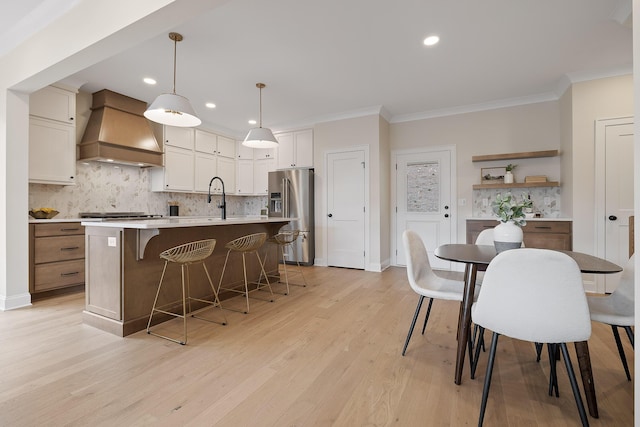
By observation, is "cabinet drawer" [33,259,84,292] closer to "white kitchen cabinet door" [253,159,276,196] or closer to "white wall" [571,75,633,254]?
"white kitchen cabinet door" [253,159,276,196]

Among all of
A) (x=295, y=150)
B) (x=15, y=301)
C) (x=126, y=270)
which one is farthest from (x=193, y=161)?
(x=126, y=270)

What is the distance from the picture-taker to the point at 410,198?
520cm

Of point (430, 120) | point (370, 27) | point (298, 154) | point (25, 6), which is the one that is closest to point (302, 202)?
point (298, 154)

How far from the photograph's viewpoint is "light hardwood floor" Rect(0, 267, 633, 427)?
1.47 metres

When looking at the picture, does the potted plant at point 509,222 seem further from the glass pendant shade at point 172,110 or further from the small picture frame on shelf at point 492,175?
the small picture frame on shelf at point 492,175

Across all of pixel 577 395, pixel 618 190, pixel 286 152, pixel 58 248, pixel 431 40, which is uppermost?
pixel 431 40

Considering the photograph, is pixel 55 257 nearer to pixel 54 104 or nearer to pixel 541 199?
pixel 54 104

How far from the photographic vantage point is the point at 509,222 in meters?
2.02

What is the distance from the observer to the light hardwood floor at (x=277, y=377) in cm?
147

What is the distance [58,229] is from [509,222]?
4.47 m

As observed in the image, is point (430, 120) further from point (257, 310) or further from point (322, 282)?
point (257, 310)

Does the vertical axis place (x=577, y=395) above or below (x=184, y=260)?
below

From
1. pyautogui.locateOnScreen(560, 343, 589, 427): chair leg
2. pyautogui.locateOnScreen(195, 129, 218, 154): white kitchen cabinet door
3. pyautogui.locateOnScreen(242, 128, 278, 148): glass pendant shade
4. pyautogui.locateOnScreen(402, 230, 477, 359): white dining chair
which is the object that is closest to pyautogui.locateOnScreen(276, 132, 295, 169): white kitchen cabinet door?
pyautogui.locateOnScreen(195, 129, 218, 154): white kitchen cabinet door

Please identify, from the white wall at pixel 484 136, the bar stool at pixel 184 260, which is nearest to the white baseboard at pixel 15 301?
the bar stool at pixel 184 260
